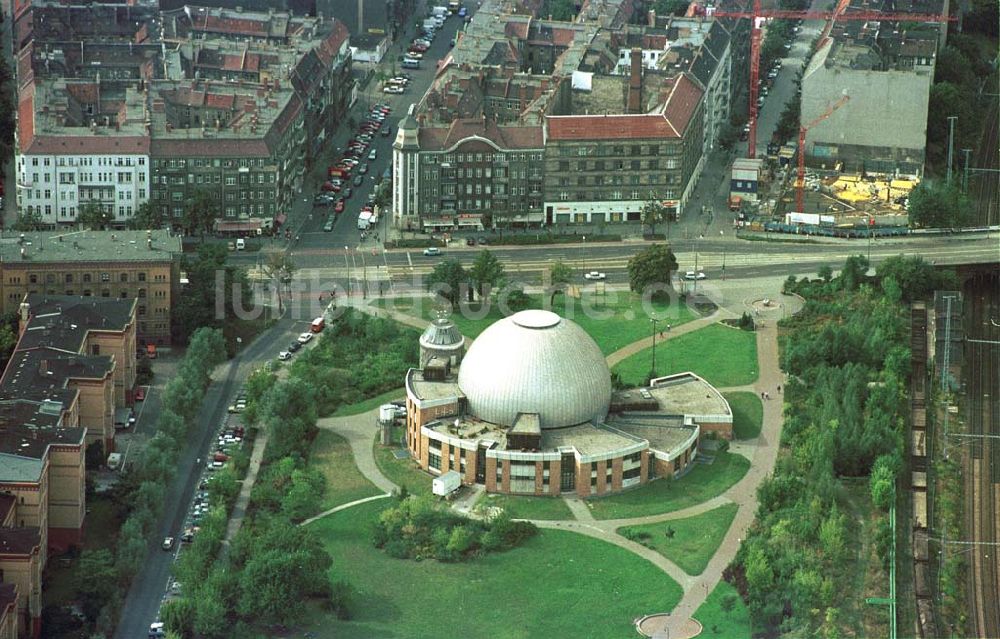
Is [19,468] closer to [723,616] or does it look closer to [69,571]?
[69,571]

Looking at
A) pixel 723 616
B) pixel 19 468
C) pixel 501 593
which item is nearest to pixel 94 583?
pixel 19 468

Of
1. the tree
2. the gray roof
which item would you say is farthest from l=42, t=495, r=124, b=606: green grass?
the gray roof

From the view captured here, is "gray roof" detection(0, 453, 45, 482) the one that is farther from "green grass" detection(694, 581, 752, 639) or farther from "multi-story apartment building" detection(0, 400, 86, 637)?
"green grass" detection(694, 581, 752, 639)

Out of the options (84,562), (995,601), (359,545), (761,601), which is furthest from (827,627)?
(84,562)

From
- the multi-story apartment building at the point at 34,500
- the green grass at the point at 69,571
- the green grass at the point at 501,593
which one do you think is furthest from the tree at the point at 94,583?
the green grass at the point at 501,593

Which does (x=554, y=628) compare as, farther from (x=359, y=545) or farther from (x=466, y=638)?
(x=359, y=545)
